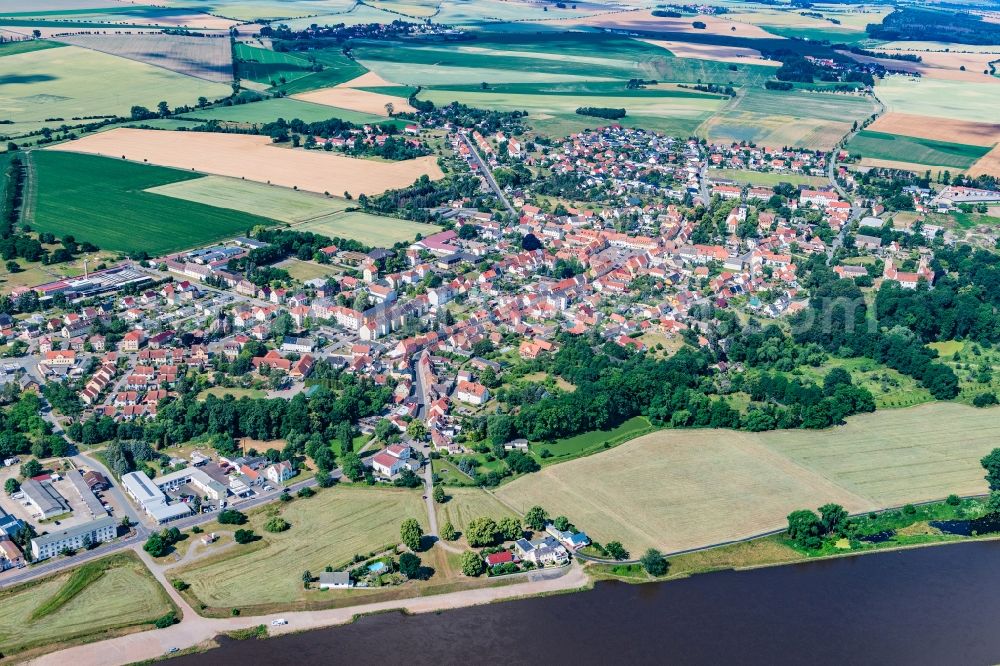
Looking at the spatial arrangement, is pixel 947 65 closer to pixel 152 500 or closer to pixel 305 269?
pixel 305 269

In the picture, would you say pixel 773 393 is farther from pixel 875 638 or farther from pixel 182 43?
pixel 182 43

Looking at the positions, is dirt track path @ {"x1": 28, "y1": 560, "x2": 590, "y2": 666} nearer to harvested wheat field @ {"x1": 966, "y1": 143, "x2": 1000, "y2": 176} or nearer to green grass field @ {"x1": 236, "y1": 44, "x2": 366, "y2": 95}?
harvested wheat field @ {"x1": 966, "y1": 143, "x2": 1000, "y2": 176}

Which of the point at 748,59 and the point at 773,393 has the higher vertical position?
the point at 748,59

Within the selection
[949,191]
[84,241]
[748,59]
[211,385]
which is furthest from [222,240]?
[748,59]

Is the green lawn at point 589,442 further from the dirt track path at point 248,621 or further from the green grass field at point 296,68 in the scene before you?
the green grass field at point 296,68

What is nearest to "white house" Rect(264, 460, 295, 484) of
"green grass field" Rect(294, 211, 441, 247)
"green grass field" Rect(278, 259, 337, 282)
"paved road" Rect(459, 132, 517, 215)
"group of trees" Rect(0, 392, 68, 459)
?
"group of trees" Rect(0, 392, 68, 459)

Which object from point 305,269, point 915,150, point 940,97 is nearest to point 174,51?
point 305,269

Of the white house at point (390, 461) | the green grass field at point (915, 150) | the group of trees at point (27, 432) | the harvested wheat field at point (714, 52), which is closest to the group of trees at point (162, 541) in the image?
the white house at point (390, 461)
